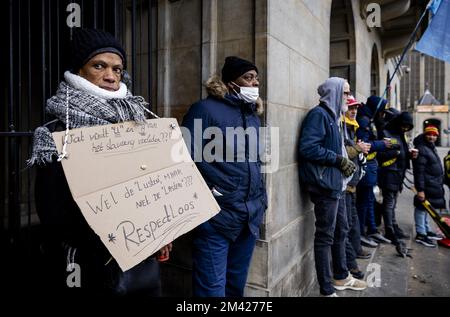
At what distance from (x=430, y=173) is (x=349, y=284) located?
9.36 ft

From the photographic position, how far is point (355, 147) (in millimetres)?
3957

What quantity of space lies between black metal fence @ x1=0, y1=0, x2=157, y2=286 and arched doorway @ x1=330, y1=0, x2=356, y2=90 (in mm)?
3874

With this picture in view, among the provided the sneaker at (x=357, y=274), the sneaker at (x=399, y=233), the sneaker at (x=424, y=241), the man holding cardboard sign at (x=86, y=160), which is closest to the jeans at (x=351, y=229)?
the sneaker at (x=357, y=274)

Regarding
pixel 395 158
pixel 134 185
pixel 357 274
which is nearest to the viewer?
pixel 134 185

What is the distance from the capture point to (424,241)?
5.46 m

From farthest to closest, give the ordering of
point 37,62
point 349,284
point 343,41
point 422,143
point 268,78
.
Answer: point 343,41
point 422,143
point 37,62
point 349,284
point 268,78

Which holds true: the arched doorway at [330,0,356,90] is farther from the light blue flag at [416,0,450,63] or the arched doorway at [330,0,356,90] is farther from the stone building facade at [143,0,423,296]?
the stone building facade at [143,0,423,296]

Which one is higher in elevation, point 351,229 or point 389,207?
point 389,207

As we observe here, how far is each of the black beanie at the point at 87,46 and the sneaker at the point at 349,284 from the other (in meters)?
3.36

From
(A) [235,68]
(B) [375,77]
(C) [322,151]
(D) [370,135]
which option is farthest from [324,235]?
(B) [375,77]

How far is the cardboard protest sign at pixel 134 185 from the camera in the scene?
1.46 metres

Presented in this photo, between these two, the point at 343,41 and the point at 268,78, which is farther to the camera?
the point at 343,41

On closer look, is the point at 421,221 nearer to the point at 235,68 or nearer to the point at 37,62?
the point at 235,68
